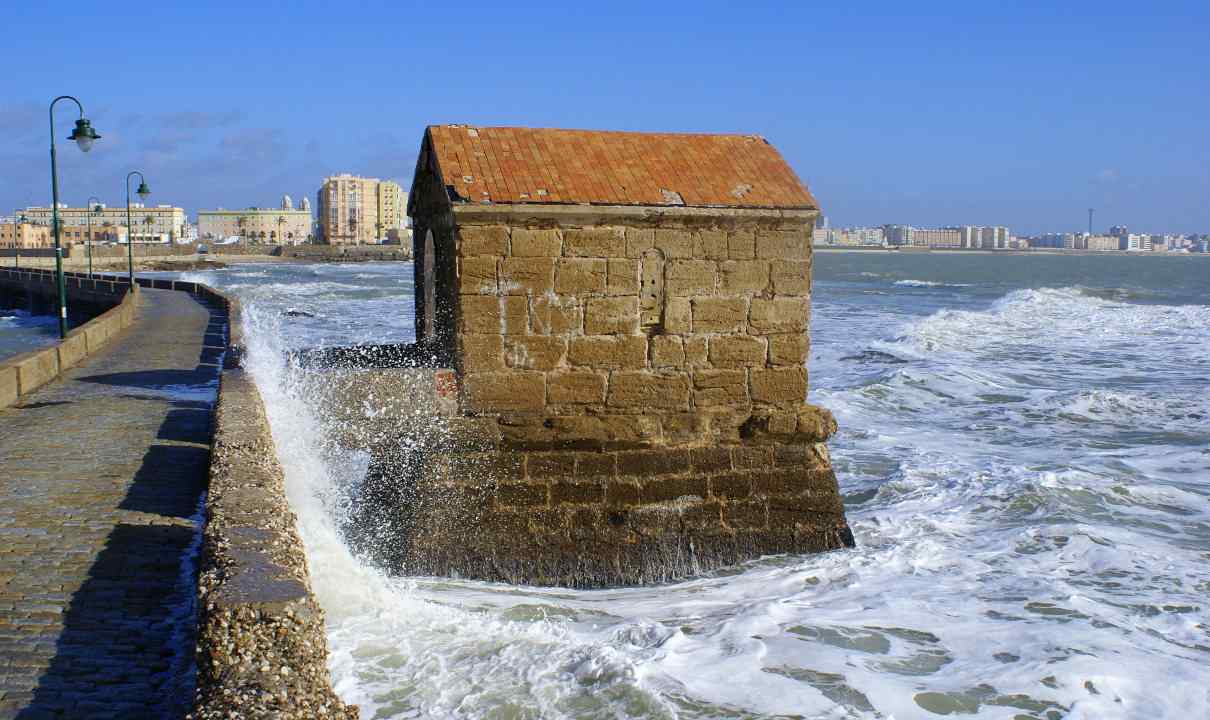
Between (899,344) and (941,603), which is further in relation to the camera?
(899,344)

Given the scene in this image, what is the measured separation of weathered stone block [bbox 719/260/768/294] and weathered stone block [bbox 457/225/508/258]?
165cm

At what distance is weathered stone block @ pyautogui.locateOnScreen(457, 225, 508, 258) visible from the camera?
752cm

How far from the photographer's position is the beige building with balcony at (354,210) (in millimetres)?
186125

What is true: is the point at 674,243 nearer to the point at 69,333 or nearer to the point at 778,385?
the point at 778,385

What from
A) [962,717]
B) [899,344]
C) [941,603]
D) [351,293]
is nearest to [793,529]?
[941,603]

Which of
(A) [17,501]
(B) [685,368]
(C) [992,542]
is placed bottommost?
(C) [992,542]

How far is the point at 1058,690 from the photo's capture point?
237 inches

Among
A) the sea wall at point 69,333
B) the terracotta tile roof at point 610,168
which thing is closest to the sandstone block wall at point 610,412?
the terracotta tile roof at point 610,168

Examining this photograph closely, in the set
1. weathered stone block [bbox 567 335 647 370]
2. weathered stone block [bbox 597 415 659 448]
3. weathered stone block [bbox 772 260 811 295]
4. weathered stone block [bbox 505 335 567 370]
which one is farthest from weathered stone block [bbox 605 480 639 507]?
weathered stone block [bbox 772 260 811 295]

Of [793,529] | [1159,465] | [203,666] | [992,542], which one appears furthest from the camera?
[1159,465]

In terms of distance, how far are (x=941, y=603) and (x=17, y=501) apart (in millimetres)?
6252

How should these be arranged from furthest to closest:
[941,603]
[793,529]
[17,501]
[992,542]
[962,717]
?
1. [992,542]
2. [793,529]
3. [941,603]
4. [17,501]
5. [962,717]

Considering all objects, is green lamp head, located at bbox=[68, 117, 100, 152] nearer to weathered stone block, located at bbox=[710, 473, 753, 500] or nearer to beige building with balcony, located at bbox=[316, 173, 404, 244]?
weathered stone block, located at bbox=[710, 473, 753, 500]

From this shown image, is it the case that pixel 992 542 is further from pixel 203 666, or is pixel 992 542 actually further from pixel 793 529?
pixel 203 666
